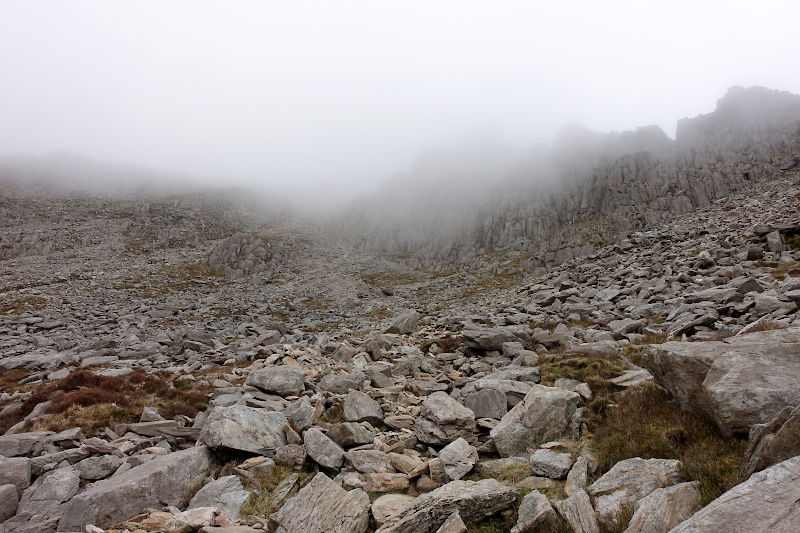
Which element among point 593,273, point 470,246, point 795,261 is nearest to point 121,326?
point 593,273

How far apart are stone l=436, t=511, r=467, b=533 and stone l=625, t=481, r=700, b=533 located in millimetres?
2694

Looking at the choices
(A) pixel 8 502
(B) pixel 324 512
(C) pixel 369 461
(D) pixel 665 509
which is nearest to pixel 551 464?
(D) pixel 665 509

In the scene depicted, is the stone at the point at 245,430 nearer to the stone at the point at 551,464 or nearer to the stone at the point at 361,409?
the stone at the point at 361,409

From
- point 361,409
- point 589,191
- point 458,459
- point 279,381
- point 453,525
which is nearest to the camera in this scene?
point 453,525

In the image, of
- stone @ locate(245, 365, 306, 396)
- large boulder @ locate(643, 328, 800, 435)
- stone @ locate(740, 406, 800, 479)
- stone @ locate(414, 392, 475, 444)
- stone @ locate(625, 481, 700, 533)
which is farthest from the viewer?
stone @ locate(245, 365, 306, 396)

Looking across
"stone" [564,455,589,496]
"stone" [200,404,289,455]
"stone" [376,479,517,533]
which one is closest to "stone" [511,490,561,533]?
"stone" [376,479,517,533]

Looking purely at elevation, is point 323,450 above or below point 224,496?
below

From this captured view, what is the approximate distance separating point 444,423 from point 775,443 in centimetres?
801

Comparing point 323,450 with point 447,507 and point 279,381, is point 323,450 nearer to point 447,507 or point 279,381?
point 447,507

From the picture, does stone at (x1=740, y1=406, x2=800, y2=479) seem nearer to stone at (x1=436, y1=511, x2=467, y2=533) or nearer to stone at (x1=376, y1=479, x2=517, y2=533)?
stone at (x1=376, y1=479, x2=517, y2=533)

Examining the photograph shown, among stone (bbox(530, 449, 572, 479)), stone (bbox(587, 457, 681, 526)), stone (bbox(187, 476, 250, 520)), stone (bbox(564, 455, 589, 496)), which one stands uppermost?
stone (bbox(587, 457, 681, 526))

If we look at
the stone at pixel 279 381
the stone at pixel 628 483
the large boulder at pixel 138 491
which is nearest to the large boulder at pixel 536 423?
the stone at pixel 628 483

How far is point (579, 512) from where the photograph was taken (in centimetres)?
630

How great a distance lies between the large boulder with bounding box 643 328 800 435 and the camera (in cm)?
684
